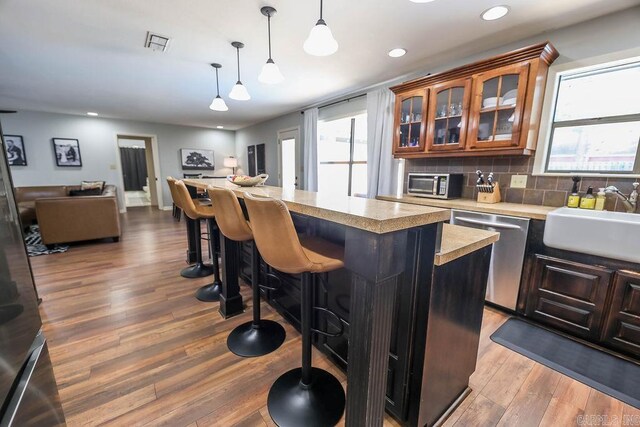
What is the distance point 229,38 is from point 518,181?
3.01 m

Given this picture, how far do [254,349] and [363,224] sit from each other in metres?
1.39

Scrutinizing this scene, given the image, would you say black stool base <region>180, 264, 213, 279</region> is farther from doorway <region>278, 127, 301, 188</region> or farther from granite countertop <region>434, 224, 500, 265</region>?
doorway <region>278, 127, 301, 188</region>

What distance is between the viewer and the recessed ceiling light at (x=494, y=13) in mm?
1889

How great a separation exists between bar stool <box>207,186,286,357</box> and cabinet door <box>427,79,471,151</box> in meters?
2.16

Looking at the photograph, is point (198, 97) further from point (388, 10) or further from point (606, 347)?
point (606, 347)

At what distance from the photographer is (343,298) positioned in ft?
4.74

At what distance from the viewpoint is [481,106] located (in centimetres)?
236

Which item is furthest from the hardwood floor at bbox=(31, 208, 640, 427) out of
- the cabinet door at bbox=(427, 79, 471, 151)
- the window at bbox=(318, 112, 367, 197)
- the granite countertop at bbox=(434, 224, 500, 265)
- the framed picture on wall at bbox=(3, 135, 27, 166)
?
the framed picture on wall at bbox=(3, 135, 27, 166)

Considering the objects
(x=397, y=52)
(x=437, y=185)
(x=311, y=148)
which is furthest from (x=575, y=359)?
(x=311, y=148)

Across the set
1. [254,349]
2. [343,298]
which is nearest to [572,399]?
[343,298]

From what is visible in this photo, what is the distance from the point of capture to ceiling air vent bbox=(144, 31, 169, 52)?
7.73 feet

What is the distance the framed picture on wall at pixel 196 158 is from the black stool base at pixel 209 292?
5.98m

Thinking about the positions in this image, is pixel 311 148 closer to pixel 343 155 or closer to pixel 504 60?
pixel 343 155

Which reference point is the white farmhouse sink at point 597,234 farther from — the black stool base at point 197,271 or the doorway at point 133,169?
the doorway at point 133,169
